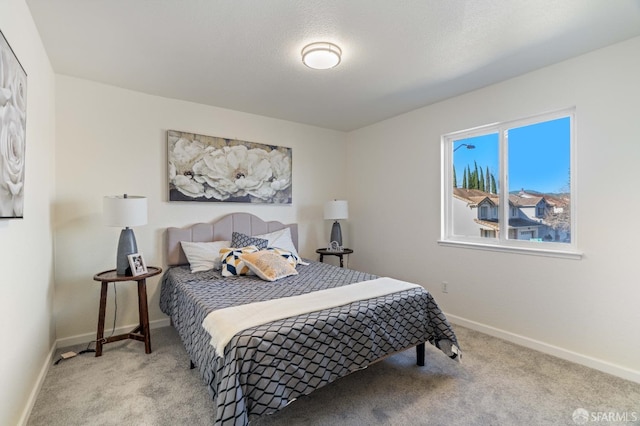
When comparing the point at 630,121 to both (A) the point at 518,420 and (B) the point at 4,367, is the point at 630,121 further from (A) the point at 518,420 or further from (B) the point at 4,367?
(B) the point at 4,367

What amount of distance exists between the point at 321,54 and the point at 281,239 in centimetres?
212

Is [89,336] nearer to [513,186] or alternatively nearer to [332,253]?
[332,253]

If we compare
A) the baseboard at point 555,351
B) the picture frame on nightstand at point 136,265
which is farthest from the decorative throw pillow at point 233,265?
the baseboard at point 555,351

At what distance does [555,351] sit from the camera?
2543 millimetres

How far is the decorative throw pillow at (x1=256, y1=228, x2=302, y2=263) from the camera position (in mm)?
3590

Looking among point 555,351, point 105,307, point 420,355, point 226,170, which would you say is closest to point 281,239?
point 226,170

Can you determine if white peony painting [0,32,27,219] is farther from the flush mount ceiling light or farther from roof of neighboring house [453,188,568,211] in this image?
roof of neighboring house [453,188,568,211]

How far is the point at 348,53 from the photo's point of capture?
2.33 metres

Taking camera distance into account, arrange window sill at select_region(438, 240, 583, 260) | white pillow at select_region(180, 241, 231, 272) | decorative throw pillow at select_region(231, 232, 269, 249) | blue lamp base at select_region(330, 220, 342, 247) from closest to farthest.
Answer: window sill at select_region(438, 240, 583, 260) < white pillow at select_region(180, 241, 231, 272) < decorative throw pillow at select_region(231, 232, 269, 249) < blue lamp base at select_region(330, 220, 342, 247)

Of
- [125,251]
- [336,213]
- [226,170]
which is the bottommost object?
[125,251]

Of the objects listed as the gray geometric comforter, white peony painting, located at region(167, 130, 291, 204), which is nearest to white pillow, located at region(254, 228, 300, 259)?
white peony painting, located at region(167, 130, 291, 204)

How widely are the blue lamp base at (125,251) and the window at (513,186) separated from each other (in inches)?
124

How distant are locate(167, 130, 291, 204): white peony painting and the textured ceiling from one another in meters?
0.57

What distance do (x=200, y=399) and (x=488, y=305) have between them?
2674 millimetres
